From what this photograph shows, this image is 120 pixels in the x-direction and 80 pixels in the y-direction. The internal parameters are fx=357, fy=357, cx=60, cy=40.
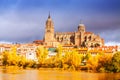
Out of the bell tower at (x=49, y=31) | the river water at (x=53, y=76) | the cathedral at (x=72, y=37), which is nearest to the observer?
the river water at (x=53, y=76)

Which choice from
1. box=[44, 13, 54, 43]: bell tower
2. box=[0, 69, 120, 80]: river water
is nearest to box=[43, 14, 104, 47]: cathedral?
box=[44, 13, 54, 43]: bell tower

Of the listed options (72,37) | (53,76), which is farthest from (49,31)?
(53,76)

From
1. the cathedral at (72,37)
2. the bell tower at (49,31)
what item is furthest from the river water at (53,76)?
the bell tower at (49,31)

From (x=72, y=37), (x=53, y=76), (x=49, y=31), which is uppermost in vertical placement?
(x=49, y=31)

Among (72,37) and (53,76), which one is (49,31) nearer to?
(72,37)

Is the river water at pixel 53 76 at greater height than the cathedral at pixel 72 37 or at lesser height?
lesser

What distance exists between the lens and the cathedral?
371 ft

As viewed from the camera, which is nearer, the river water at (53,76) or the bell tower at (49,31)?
the river water at (53,76)

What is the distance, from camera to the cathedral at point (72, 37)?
11319 centimetres

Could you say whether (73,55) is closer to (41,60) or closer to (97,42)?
(41,60)

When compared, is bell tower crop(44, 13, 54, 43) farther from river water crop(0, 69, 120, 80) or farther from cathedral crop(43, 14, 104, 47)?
river water crop(0, 69, 120, 80)

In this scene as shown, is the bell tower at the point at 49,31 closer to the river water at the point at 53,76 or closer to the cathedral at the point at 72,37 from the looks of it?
the cathedral at the point at 72,37

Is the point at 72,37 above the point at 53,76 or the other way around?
above

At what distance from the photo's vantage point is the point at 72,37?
120 metres
